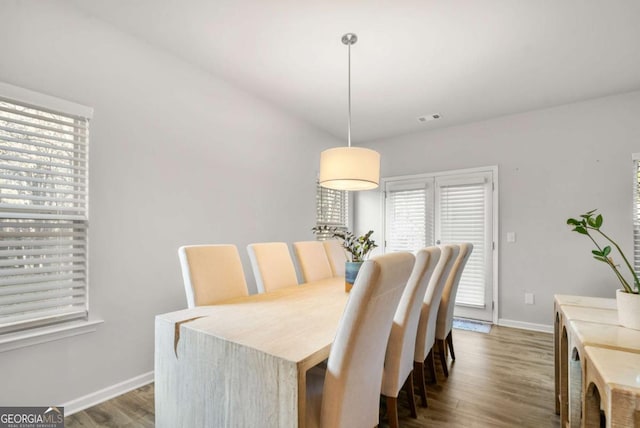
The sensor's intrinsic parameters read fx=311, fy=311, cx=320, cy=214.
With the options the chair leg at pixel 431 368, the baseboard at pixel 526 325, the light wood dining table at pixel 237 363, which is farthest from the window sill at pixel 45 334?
the baseboard at pixel 526 325

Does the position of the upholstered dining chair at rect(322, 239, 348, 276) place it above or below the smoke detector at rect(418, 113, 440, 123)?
below

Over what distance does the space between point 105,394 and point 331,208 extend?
336 centimetres

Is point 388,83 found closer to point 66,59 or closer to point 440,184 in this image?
point 440,184

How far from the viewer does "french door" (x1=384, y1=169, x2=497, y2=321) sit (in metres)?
4.05

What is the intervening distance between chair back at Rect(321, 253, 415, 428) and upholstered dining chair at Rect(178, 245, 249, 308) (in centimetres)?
103

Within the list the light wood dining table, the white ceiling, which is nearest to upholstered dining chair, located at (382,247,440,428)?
→ the light wood dining table

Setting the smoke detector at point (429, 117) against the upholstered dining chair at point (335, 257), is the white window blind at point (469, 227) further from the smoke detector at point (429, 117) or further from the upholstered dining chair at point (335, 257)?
the upholstered dining chair at point (335, 257)

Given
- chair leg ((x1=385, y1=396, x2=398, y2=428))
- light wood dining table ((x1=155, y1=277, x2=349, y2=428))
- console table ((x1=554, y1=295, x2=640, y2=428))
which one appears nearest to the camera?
console table ((x1=554, y1=295, x2=640, y2=428))

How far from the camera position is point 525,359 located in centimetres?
283

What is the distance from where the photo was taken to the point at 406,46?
2490 millimetres

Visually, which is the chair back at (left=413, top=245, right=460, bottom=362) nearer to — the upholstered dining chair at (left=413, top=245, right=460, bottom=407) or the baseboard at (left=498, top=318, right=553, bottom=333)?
the upholstered dining chair at (left=413, top=245, right=460, bottom=407)

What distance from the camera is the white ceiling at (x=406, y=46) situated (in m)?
2.09

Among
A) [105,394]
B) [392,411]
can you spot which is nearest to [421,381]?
[392,411]

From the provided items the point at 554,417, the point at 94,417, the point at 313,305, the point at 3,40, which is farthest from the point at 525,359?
the point at 3,40
